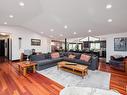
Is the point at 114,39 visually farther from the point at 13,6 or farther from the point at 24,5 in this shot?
the point at 13,6

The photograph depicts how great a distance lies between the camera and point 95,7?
3758 millimetres

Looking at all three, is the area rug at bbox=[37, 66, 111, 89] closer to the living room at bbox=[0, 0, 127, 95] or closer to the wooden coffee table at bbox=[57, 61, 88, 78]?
the living room at bbox=[0, 0, 127, 95]

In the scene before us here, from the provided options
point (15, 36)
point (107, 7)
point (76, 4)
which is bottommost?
point (15, 36)

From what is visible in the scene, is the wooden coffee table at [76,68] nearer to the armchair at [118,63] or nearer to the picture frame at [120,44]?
the armchair at [118,63]

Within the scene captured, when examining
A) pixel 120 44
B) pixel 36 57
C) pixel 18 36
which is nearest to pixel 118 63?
pixel 120 44

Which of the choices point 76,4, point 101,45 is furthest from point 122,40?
point 101,45

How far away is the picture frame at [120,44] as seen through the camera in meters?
5.76

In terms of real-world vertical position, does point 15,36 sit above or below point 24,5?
below

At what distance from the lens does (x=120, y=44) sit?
19.5ft

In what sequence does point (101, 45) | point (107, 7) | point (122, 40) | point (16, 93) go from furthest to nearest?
point (101, 45), point (122, 40), point (107, 7), point (16, 93)

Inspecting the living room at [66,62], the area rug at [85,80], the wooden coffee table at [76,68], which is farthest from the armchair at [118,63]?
the wooden coffee table at [76,68]

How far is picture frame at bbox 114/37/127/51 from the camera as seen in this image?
5.76 m

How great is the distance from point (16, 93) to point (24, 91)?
21cm

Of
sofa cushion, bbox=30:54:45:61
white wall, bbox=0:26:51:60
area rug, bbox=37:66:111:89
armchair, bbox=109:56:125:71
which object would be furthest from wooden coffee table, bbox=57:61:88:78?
white wall, bbox=0:26:51:60
